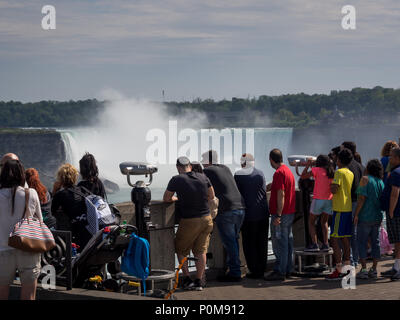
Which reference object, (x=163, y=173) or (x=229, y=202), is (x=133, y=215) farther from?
(x=163, y=173)

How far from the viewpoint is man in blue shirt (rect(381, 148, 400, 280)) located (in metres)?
9.39

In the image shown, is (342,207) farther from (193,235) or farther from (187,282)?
(187,282)

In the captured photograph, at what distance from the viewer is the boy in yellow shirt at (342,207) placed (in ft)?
31.5

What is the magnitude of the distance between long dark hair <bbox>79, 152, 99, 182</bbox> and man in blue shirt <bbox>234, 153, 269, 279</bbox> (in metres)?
2.30

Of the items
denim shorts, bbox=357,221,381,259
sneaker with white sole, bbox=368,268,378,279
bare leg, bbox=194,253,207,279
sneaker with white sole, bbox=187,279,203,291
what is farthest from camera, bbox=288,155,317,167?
sneaker with white sole, bbox=187,279,203,291

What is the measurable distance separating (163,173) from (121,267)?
113051mm

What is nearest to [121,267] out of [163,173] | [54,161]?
[54,161]

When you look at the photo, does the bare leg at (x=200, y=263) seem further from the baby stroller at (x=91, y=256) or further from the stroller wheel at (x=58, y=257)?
the stroller wheel at (x=58, y=257)

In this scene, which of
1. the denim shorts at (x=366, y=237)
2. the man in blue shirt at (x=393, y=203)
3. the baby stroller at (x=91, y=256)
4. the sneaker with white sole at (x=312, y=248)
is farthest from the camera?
the sneaker with white sole at (x=312, y=248)

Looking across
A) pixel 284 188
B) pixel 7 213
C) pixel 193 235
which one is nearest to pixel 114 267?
pixel 193 235

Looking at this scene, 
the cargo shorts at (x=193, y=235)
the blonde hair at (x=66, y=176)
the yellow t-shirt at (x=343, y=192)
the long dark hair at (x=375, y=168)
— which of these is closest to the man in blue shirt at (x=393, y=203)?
the long dark hair at (x=375, y=168)

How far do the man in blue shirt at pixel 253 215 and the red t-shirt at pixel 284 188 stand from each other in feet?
0.41

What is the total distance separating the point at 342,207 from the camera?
9609mm

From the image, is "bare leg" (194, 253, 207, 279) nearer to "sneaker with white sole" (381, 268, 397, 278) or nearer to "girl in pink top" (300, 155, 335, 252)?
"girl in pink top" (300, 155, 335, 252)
